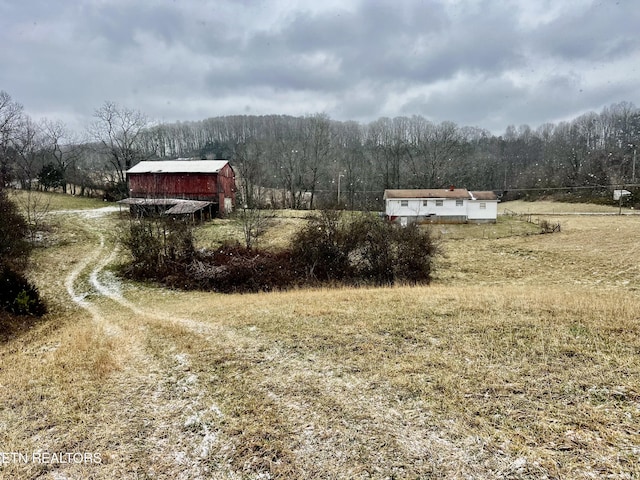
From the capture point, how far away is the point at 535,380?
5609 millimetres

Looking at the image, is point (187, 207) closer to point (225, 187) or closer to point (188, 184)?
point (188, 184)

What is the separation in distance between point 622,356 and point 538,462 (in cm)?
367

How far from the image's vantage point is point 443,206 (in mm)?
47250

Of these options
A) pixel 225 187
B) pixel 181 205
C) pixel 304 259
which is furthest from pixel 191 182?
pixel 304 259

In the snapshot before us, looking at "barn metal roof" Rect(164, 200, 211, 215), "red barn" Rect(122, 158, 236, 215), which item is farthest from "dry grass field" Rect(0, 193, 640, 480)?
"red barn" Rect(122, 158, 236, 215)

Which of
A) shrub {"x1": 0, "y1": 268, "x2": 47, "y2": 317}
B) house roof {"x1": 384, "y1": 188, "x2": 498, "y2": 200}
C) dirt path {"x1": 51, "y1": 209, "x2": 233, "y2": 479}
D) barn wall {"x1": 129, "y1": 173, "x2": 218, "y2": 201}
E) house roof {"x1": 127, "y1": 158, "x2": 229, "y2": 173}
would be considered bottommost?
dirt path {"x1": 51, "y1": 209, "x2": 233, "y2": 479}

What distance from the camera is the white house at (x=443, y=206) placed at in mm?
46562

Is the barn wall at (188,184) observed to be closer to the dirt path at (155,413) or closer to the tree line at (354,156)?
the tree line at (354,156)

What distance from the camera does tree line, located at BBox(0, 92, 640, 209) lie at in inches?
2253

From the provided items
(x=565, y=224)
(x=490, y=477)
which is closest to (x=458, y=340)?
(x=490, y=477)

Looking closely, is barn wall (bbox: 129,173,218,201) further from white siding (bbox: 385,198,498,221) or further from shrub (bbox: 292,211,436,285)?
shrub (bbox: 292,211,436,285)

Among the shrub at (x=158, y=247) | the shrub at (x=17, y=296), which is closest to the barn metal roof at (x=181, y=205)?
Result: the shrub at (x=158, y=247)

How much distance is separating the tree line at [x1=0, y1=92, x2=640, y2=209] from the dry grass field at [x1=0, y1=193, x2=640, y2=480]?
35.7m

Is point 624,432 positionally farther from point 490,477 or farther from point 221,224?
point 221,224
